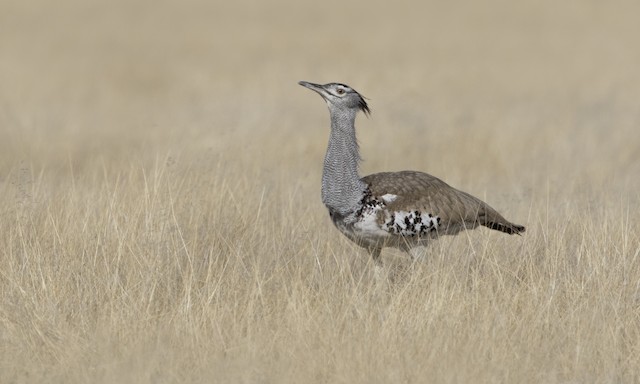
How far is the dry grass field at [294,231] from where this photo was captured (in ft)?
14.4

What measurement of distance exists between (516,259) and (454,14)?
17.5m

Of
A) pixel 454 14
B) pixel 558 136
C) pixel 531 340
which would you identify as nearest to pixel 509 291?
pixel 531 340

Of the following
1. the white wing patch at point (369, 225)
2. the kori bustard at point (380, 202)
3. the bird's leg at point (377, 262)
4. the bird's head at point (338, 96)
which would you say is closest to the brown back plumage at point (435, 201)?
the kori bustard at point (380, 202)

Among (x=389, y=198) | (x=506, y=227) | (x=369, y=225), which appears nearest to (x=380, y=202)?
(x=389, y=198)

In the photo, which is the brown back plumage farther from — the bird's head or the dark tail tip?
the bird's head

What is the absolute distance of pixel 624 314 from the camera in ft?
16.0

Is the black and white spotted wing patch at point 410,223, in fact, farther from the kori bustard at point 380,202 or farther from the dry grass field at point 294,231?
the dry grass field at point 294,231

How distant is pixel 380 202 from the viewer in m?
5.64

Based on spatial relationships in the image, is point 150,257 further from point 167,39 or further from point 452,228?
point 167,39

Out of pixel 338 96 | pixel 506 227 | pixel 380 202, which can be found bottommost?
pixel 506 227

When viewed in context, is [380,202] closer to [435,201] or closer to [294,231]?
[435,201]

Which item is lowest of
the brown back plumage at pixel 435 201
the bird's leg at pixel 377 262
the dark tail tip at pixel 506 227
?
the bird's leg at pixel 377 262

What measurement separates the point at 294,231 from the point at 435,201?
911mm

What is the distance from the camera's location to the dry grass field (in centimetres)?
438
